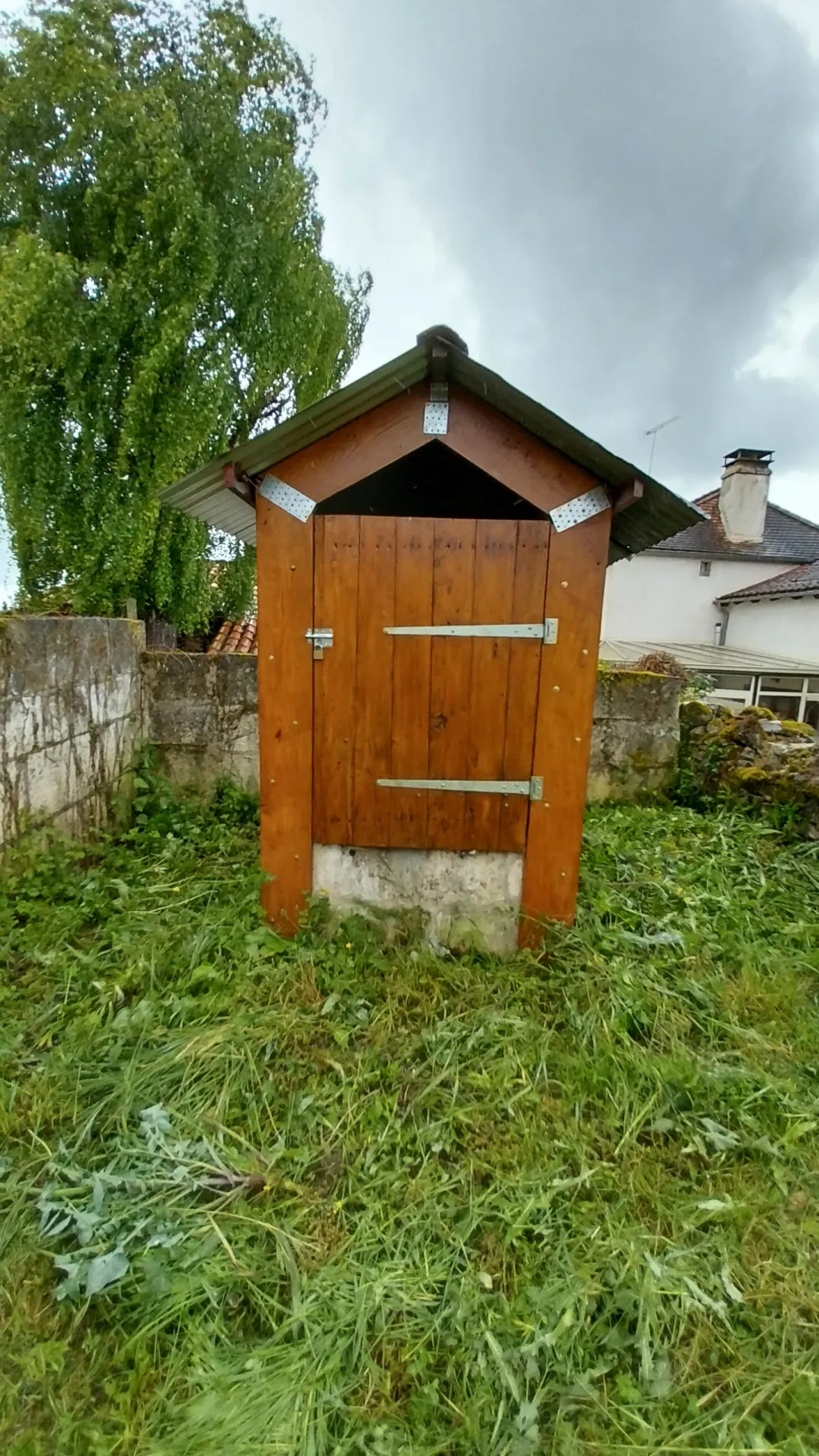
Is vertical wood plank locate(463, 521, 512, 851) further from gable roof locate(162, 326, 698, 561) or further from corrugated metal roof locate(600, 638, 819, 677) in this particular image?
corrugated metal roof locate(600, 638, 819, 677)

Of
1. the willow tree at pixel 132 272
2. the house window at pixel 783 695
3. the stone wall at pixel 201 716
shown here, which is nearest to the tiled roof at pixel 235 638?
the willow tree at pixel 132 272

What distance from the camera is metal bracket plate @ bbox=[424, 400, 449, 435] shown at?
2680mm

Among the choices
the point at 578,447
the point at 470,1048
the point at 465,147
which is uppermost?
the point at 465,147

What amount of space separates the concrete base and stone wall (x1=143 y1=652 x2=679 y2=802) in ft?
5.93

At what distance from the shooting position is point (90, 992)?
102 inches

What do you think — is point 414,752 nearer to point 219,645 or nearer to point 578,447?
point 578,447

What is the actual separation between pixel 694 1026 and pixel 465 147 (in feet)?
39.1

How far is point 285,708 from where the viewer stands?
2.93 meters

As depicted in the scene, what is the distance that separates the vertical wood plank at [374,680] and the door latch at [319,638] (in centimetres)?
14

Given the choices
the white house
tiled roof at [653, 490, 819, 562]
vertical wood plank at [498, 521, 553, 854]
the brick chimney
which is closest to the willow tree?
vertical wood plank at [498, 521, 553, 854]

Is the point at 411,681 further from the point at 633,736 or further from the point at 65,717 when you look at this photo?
the point at 633,736

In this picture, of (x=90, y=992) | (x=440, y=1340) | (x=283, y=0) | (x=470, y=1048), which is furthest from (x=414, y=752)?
(x=283, y=0)

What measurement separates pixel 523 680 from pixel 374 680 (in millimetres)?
709

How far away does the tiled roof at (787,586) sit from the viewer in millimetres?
13469
